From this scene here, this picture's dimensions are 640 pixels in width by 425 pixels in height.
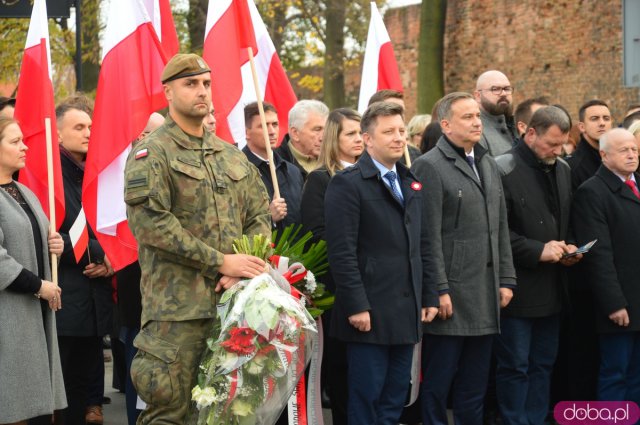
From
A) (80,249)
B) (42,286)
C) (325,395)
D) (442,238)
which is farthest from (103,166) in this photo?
(325,395)

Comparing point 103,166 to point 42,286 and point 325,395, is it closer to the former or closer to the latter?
point 42,286

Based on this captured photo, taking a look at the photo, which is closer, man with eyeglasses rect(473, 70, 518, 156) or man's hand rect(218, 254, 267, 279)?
man's hand rect(218, 254, 267, 279)

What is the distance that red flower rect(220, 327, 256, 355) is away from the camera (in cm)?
516

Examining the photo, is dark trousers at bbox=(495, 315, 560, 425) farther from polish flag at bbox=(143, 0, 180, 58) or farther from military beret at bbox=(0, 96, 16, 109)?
military beret at bbox=(0, 96, 16, 109)

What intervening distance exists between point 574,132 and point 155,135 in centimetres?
612

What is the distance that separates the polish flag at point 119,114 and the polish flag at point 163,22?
1.25 feet

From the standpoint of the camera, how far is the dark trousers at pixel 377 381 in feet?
20.4

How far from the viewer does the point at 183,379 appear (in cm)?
528

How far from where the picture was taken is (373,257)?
6.24 meters

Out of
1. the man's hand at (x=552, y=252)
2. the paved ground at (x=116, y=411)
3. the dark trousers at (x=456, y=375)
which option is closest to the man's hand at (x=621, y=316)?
the man's hand at (x=552, y=252)

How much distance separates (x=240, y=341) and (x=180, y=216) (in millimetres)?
691
